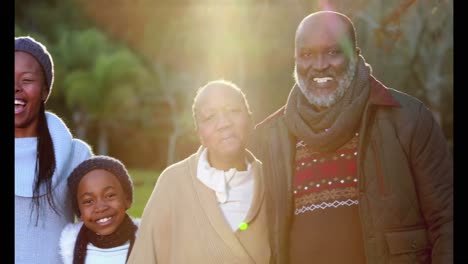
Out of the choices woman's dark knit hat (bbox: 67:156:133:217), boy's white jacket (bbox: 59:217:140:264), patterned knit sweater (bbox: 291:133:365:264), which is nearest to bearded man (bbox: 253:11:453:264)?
patterned knit sweater (bbox: 291:133:365:264)

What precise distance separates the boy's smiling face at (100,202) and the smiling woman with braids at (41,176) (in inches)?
7.0

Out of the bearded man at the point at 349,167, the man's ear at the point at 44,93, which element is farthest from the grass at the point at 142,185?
the bearded man at the point at 349,167

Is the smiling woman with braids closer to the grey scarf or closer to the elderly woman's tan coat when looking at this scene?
the elderly woman's tan coat

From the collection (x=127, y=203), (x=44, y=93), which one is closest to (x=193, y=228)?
(x=127, y=203)

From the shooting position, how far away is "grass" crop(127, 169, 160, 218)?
13.8ft

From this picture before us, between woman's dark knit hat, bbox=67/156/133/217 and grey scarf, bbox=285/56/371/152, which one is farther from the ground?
grey scarf, bbox=285/56/371/152

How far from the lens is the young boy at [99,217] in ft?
11.1

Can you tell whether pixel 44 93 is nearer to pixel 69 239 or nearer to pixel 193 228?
pixel 69 239

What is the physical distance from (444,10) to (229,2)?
1334 millimetres

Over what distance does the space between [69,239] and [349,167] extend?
139cm

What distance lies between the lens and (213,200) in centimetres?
311

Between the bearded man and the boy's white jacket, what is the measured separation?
0.83 metres

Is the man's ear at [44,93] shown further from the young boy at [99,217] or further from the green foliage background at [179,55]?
the green foliage background at [179,55]
